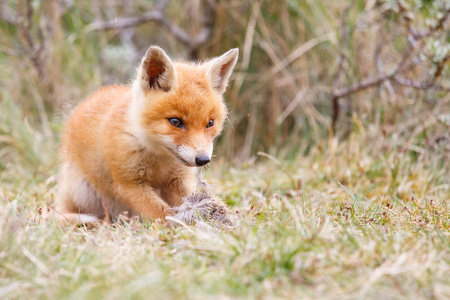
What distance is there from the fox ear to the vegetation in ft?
3.39

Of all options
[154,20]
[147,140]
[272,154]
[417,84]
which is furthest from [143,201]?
[154,20]

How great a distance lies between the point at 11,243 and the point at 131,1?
6.30m

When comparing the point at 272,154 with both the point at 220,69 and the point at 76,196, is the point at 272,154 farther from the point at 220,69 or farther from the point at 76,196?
the point at 76,196

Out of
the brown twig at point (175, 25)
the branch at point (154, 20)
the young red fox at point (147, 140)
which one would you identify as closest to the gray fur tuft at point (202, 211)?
the young red fox at point (147, 140)

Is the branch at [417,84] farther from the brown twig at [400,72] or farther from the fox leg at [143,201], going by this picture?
the fox leg at [143,201]

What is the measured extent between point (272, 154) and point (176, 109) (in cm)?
301

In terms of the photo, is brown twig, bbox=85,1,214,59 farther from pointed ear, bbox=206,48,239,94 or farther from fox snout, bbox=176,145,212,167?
fox snout, bbox=176,145,212,167

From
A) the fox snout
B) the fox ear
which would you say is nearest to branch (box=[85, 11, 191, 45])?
the fox ear

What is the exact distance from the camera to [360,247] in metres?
2.53

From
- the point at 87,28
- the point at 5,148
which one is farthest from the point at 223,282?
the point at 87,28

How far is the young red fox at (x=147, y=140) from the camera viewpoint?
3469 millimetres

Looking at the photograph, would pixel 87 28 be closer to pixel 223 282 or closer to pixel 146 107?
pixel 146 107

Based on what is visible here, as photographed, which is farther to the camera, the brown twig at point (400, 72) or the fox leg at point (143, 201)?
the brown twig at point (400, 72)

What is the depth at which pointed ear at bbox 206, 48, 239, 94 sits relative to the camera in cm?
381
